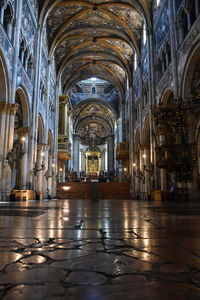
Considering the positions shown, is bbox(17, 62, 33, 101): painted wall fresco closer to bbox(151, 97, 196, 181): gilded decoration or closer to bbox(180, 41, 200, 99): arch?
bbox(151, 97, 196, 181): gilded decoration

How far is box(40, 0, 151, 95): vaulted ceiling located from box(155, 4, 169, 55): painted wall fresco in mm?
2000

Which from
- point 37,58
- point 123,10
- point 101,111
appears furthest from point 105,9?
point 101,111

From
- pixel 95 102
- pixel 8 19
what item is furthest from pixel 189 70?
pixel 95 102

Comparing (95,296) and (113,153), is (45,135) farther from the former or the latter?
(113,153)

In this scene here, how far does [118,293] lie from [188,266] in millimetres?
490

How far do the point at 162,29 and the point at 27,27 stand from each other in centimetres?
837

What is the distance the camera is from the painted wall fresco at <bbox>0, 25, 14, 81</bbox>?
34.1 ft

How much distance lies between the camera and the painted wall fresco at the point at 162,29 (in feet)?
45.6

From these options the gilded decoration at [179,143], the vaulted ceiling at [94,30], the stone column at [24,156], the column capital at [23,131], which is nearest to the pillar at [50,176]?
the stone column at [24,156]

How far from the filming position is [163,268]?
1.14m

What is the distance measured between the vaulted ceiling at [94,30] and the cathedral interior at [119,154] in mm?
109

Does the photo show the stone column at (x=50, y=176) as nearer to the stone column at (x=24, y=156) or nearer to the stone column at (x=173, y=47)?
the stone column at (x=24, y=156)

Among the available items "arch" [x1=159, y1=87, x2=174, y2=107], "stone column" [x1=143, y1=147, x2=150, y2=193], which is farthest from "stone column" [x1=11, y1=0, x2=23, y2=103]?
"stone column" [x1=143, y1=147, x2=150, y2=193]

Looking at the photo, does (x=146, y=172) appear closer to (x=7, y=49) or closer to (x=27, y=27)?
(x=7, y=49)
